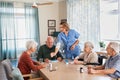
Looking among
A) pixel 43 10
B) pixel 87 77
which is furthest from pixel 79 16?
pixel 87 77

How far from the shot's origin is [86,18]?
5551 millimetres

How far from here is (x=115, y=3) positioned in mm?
4758

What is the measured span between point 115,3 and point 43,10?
10.4ft

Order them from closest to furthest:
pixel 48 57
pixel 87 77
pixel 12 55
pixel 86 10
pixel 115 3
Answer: pixel 87 77 → pixel 48 57 → pixel 115 3 → pixel 86 10 → pixel 12 55

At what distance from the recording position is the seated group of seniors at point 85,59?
2.40 meters

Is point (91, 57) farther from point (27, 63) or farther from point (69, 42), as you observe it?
point (27, 63)

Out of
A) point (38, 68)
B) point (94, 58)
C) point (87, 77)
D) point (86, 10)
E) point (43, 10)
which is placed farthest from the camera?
point (43, 10)

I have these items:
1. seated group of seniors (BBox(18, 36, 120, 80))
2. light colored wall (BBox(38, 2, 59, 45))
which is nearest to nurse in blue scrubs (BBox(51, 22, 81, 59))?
seated group of seniors (BBox(18, 36, 120, 80))

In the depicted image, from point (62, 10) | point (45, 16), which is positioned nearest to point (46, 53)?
point (45, 16)

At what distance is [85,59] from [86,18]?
2343mm

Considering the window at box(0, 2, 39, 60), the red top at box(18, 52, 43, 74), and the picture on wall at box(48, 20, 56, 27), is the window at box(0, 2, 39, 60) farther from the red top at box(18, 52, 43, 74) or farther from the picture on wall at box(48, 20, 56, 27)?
the red top at box(18, 52, 43, 74)

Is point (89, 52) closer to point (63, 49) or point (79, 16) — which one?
point (63, 49)

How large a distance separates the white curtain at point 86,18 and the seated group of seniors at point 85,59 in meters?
1.75

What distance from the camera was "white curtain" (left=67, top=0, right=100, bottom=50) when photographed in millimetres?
5191
